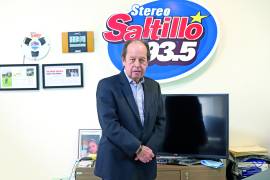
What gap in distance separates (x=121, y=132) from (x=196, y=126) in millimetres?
1039

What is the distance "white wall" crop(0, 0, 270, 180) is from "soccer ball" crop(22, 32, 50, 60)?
2.1 inches

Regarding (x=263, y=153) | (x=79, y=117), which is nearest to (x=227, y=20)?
(x=263, y=153)

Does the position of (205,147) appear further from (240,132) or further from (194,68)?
(194,68)

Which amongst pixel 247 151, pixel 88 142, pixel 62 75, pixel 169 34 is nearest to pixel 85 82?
pixel 62 75

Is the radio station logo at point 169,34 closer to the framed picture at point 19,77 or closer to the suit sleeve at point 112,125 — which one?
the framed picture at point 19,77

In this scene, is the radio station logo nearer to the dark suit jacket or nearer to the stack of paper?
the stack of paper

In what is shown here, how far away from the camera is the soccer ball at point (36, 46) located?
117 inches

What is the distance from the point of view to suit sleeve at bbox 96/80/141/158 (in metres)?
1.80

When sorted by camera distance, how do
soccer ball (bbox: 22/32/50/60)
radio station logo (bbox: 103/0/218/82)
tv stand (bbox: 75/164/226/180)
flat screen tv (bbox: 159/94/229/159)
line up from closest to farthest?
1. tv stand (bbox: 75/164/226/180)
2. flat screen tv (bbox: 159/94/229/159)
3. radio station logo (bbox: 103/0/218/82)
4. soccer ball (bbox: 22/32/50/60)

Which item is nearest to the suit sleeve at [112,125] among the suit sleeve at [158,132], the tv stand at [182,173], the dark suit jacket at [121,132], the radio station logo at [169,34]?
the dark suit jacket at [121,132]

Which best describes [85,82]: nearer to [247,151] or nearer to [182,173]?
[182,173]

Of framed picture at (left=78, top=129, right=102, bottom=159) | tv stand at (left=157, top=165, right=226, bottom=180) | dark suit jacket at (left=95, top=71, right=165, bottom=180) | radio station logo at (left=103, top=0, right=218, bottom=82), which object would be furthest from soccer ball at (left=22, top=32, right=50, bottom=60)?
tv stand at (left=157, top=165, right=226, bottom=180)

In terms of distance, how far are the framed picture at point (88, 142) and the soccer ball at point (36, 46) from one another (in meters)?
0.83

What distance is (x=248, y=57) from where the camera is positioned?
2.90 meters
